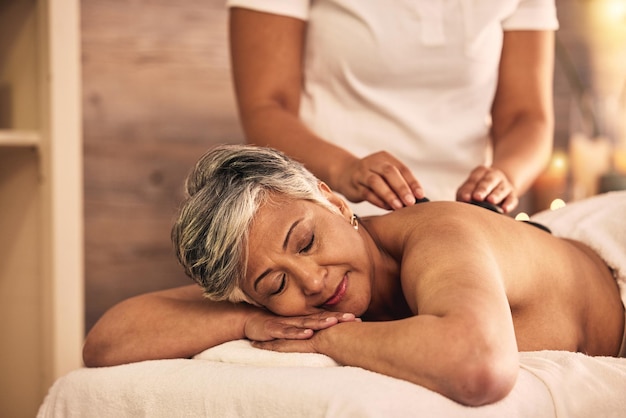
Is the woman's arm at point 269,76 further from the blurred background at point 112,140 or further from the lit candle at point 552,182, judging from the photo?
the lit candle at point 552,182

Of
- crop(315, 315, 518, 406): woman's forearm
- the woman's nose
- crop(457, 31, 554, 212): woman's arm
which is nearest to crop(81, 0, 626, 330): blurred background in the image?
crop(457, 31, 554, 212): woman's arm

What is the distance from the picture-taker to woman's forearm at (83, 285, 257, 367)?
1478mm

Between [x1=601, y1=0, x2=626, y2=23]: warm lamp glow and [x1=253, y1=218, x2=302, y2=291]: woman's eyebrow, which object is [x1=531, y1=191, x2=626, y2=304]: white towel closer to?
[x1=253, y1=218, x2=302, y2=291]: woman's eyebrow

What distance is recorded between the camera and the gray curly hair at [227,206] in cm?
140

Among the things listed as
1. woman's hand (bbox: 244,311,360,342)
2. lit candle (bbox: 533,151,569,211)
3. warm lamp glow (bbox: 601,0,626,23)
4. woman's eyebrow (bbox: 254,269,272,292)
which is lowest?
lit candle (bbox: 533,151,569,211)

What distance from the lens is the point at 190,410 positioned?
1251 millimetres

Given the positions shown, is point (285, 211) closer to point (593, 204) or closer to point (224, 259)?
point (224, 259)

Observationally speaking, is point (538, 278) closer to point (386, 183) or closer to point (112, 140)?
point (386, 183)

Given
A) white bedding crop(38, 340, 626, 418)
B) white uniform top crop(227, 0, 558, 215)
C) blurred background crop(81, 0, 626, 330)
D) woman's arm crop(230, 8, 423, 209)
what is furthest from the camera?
blurred background crop(81, 0, 626, 330)

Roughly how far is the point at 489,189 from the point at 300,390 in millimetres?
717

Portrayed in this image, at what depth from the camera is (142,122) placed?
2.86 metres

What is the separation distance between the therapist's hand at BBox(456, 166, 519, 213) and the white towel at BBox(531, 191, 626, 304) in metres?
0.15

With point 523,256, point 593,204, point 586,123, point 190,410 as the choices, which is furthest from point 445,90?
point 586,123

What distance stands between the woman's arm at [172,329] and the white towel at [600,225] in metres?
0.64
